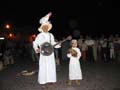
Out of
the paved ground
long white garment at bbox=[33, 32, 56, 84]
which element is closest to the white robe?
long white garment at bbox=[33, 32, 56, 84]

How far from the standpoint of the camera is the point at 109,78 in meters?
13.8

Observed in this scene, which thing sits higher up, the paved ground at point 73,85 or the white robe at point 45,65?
the white robe at point 45,65

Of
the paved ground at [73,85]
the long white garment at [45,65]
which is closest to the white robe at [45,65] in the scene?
the long white garment at [45,65]

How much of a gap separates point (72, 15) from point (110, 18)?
818 centimetres

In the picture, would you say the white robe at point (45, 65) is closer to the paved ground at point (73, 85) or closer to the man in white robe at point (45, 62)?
the man in white robe at point (45, 62)

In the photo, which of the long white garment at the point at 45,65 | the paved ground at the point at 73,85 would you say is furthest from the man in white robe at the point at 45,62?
the paved ground at the point at 73,85

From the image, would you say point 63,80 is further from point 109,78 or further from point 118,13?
point 118,13

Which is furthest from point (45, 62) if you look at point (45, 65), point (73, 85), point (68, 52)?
Answer: point (73, 85)

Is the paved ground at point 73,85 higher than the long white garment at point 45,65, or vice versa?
the long white garment at point 45,65

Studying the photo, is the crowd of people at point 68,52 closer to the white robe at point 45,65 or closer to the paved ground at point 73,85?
the white robe at point 45,65

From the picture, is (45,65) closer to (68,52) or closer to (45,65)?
(45,65)

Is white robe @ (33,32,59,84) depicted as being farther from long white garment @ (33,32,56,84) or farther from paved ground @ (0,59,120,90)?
paved ground @ (0,59,120,90)

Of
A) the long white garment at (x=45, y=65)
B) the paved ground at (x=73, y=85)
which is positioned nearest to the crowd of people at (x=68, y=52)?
the long white garment at (x=45, y=65)

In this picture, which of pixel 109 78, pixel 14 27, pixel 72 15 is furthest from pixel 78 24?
pixel 109 78
